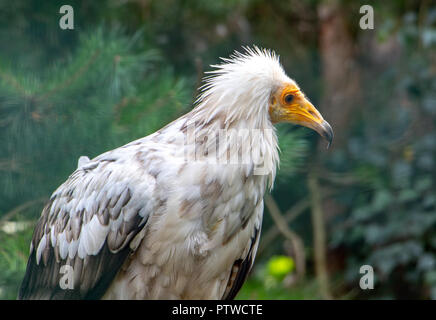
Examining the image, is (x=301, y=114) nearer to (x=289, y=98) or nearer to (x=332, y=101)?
(x=289, y=98)

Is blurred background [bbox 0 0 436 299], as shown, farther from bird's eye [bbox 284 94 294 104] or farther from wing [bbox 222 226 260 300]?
bird's eye [bbox 284 94 294 104]

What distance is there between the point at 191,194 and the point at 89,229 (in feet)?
1.10

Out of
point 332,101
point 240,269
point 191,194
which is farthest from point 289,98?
point 332,101

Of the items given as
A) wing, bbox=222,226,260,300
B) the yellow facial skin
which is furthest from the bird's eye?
wing, bbox=222,226,260,300

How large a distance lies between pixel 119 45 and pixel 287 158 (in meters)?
0.74

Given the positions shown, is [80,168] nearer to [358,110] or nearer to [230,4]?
[230,4]

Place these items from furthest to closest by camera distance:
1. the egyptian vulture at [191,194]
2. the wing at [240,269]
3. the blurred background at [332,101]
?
the blurred background at [332,101], the wing at [240,269], the egyptian vulture at [191,194]

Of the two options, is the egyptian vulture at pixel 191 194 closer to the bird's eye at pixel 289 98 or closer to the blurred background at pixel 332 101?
the bird's eye at pixel 289 98

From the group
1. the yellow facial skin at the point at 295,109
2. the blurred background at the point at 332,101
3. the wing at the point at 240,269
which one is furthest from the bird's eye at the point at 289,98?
the blurred background at the point at 332,101

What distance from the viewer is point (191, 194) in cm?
140

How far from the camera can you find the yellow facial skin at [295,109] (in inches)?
57.3

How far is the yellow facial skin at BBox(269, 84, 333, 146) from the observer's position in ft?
4.78

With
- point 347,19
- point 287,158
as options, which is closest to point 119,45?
point 287,158

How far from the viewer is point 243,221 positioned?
147 centimetres
